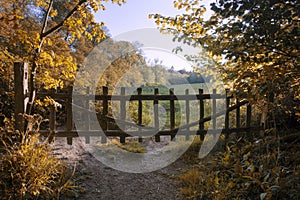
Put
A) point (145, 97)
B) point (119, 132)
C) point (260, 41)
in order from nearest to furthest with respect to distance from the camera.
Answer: point (260, 41), point (119, 132), point (145, 97)

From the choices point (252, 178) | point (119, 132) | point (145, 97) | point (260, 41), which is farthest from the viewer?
point (145, 97)

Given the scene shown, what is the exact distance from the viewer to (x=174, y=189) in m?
3.23

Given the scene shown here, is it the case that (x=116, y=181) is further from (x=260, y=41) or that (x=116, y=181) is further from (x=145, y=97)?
(x=260, y=41)

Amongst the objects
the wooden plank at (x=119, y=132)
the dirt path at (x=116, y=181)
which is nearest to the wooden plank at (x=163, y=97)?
the wooden plank at (x=119, y=132)

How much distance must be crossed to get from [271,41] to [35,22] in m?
5.24

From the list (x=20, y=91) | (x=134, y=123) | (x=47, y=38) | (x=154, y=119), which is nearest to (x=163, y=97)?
(x=154, y=119)

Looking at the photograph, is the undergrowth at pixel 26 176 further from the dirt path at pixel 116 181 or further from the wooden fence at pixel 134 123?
the wooden fence at pixel 134 123

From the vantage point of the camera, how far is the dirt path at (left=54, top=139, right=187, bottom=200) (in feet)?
9.90

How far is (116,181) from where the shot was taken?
11.1 feet

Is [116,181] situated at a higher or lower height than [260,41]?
lower

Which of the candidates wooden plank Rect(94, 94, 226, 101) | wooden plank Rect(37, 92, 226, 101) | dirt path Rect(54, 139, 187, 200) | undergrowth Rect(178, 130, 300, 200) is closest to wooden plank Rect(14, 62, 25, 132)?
wooden plank Rect(37, 92, 226, 101)

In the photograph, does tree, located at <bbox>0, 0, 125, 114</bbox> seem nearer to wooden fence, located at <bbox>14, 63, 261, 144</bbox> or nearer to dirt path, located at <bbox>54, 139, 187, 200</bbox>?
wooden fence, located at <bbox>14, 63, 261, 144</bbox>

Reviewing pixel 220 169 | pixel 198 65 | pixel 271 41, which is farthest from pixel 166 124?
pixel 271 41

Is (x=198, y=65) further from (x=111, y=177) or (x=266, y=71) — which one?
(x=111, y=177)
